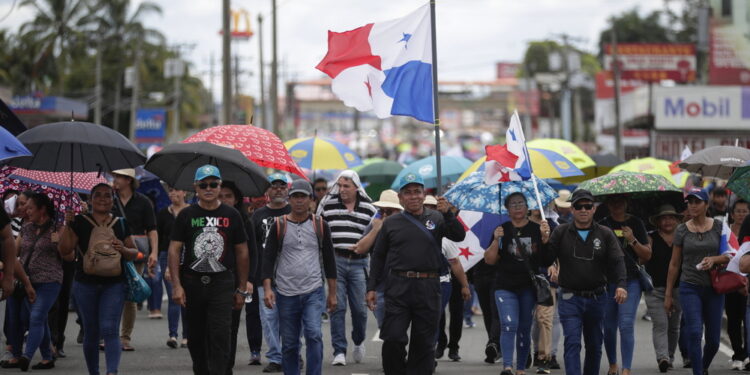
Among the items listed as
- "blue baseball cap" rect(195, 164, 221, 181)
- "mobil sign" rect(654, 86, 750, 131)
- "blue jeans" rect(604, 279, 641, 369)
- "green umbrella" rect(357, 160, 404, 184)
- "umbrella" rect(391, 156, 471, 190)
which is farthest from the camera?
"mobil sign" rect(654, 86, 750, 131)

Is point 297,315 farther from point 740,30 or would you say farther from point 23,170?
point 740,30

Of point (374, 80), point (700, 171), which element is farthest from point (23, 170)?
point (700, 171)

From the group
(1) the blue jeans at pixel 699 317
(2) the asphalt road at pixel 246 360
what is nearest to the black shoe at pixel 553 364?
(2) the asphalt road at pixel 246 360

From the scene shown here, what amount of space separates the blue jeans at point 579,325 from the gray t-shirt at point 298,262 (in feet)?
6.82

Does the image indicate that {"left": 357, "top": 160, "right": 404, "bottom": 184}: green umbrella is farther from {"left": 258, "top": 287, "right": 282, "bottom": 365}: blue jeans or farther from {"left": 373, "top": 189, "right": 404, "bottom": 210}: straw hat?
{"left": 373, "top": 189, "right": 404, "bottom": 210}: straw hat

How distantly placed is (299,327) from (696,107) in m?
48.2

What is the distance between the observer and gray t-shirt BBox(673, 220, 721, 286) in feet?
35.8

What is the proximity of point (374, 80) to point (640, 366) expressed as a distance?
396cm

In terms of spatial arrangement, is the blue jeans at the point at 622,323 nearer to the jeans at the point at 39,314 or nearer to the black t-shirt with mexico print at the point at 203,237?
the black t-shirt with mexico print at the point at 203,237

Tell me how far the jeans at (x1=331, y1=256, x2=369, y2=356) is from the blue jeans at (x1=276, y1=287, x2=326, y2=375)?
6.72 ft

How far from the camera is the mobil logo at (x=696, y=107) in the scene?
5534 cm

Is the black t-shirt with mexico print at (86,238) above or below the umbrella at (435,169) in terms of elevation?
below

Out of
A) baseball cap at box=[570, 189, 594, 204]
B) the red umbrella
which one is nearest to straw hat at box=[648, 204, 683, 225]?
baseball cap at box=[570, 189, 594, 204]

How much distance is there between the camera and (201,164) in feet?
34.1
